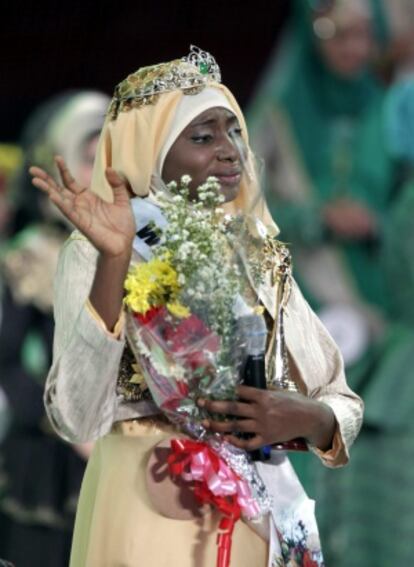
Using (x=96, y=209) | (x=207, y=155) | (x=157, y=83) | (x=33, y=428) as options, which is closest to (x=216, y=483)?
(x=96, y=209)

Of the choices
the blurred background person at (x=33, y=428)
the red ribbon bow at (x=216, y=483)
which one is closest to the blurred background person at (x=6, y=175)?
the blurred background person at (x=33, y=428)

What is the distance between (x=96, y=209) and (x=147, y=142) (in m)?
0.36

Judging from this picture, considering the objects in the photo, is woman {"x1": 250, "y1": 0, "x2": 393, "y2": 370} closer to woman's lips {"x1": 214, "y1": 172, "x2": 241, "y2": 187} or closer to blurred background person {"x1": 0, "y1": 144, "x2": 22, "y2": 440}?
blurred background person {"x1": 0, "y1": 144, "x2": 22, "y2": 440}

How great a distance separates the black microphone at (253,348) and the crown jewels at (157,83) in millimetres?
547

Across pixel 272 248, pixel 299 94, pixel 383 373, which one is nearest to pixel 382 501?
pixel 383 373

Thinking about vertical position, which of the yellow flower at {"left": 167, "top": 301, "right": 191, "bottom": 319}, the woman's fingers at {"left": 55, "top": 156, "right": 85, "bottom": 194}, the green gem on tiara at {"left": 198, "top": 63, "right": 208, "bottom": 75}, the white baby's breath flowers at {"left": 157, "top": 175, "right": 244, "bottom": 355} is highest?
the green gem on tiara at {"left": 198, "top": 63, "right": 208, "bottom": 75}

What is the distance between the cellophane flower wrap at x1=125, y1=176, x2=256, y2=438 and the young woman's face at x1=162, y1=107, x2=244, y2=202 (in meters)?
0.18

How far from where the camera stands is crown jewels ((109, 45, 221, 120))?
413 centimetres

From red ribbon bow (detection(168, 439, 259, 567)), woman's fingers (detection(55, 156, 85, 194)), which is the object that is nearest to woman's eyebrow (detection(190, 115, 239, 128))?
woman's fingers (detection(55, 156, 85, 194))

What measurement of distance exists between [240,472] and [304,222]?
4.13 metres

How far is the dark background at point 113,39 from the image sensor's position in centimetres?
862

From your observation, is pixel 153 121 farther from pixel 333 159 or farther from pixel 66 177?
pixel 333 159

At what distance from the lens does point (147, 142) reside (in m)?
4.08

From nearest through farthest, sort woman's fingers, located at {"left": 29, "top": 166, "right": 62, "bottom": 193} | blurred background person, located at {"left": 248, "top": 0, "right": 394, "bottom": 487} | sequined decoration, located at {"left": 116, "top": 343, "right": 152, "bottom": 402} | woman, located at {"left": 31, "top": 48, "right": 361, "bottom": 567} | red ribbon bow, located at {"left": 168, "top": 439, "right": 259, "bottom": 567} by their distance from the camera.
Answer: woman's fingers, located at {"left": 29, "top": 166, "right": 62, "bottom": 193}, woman, located at {"left": 31, "top": 48, "right": 361, "bottom": 567}, red ribbon bow, located at {"left": 168, "top": 439, "right": 259, "bottom": 567}, sequined decoration, located at {"left": 116, "top": 343, "right": 152, "bottom": 402}, blurred background person, located at {"left": 248, "top": 0, "right": 394, "bottom": 487}
